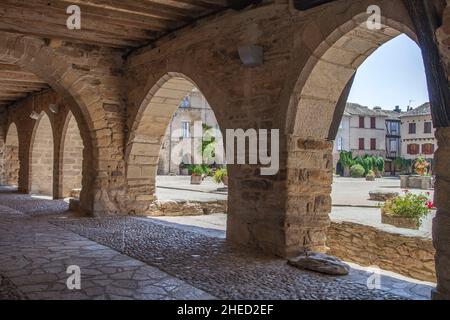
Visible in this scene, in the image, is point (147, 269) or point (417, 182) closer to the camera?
point (147, 269)

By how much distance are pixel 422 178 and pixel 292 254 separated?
1369 centimetres

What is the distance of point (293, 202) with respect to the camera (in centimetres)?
392

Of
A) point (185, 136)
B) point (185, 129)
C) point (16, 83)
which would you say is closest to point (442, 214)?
point (16, 83)

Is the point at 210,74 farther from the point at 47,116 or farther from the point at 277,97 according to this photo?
the point at 47,116

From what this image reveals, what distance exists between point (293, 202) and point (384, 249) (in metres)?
2.65

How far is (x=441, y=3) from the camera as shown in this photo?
2590 mm

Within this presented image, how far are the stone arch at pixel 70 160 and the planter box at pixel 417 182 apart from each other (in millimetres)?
12142

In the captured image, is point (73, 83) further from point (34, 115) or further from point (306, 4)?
point (34, 115)

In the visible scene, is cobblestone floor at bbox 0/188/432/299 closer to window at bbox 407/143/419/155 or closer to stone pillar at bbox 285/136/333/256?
stone pillar at bbox 285/136/333/256

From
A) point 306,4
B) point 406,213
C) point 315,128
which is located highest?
point 306,4

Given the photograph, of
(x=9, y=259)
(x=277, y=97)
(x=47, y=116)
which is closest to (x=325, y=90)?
(x=277, y=97)

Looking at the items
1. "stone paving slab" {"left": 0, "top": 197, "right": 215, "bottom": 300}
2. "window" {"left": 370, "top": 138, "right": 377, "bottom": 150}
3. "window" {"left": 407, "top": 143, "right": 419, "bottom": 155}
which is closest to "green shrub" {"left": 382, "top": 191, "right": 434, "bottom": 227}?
"stone paving slab" {"left": 0, "top": 197, "right": 215, "bottom": 300}

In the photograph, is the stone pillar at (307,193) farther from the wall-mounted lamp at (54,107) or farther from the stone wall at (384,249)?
the wall-mounted lamp at (54,107)

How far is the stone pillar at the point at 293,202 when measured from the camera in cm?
392
